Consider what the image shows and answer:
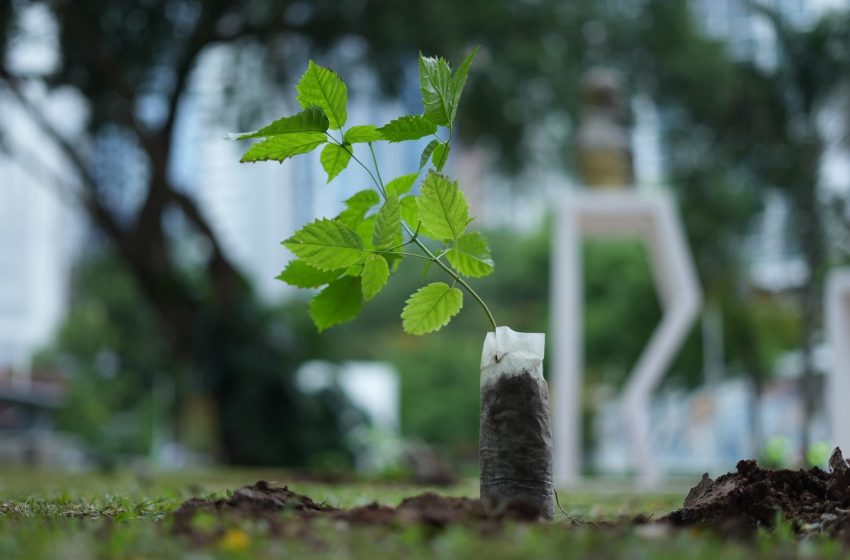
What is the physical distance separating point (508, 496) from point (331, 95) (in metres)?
0.95

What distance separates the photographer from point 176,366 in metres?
11.9

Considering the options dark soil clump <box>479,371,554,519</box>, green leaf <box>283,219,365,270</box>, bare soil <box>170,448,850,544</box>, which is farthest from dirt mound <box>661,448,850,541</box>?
green leaf <box>283,219,365,270</box>

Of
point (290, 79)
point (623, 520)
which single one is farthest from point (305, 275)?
point (290, 79)

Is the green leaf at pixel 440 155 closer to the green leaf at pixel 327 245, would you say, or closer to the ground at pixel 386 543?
the green leaf at pixel 327 245

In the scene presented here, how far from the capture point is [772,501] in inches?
90.6

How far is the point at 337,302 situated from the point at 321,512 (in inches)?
22.8

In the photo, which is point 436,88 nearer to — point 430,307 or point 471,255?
point 471,255

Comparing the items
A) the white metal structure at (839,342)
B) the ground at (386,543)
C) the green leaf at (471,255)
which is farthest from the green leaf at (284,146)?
the white metal structure at (839,342)

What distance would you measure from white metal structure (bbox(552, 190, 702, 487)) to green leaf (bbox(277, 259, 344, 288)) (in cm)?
528

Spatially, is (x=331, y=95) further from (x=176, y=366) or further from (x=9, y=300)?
(x=9, y=300)

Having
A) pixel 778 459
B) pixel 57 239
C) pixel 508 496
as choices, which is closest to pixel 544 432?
pixel 508 496

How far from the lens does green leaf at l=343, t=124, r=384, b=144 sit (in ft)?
7.67

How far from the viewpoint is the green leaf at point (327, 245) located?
2166 mm

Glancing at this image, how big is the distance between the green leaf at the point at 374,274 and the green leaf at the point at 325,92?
1.03 ft
